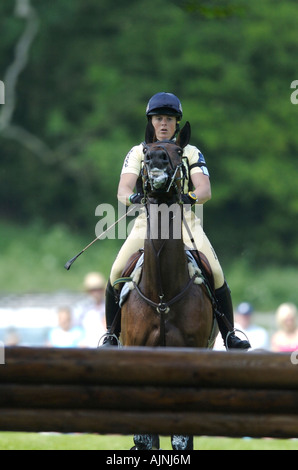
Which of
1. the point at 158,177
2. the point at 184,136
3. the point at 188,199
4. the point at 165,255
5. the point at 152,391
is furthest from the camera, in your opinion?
the point at 184,136

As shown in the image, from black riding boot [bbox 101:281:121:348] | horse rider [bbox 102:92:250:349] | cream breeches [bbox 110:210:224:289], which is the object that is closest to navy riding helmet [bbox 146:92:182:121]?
horse rider [bbox 102:92:250:349]

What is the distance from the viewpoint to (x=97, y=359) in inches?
206

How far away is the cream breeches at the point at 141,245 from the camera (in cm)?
810

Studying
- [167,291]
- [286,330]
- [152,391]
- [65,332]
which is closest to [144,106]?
[65,332]

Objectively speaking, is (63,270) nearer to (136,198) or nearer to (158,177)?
(136,198)

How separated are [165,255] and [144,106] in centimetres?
2676

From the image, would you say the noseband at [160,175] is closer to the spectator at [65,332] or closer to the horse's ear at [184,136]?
the horse's ear at [184,136]

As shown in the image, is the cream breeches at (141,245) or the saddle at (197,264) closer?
the saddle at (197,264)

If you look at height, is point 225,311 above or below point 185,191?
below

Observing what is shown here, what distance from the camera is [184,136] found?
7.55 m

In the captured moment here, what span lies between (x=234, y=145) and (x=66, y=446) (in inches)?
923

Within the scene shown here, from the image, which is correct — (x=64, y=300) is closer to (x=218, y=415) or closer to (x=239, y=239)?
(x=239, y=239)

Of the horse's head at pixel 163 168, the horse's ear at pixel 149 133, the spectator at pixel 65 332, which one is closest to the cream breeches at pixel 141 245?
the horse's ear at pixel 149 133

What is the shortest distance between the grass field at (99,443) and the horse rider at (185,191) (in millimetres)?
2006
